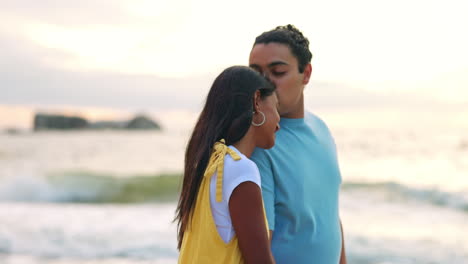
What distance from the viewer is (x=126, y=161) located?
20219mm

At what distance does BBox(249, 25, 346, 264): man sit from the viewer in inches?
73.0

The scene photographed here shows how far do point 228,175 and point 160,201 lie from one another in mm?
11739

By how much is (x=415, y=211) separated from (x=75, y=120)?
44.0 meters

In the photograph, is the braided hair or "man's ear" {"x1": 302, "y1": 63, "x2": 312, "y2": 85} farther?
"man's ear" {"x1": 302, "y1": 63, "x2": 312, "y2": 85}

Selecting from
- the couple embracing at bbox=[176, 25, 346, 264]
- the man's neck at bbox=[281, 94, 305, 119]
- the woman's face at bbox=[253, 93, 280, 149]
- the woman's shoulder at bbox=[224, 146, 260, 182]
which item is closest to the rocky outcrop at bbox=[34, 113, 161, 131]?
the man's neck at bbox=[281, 94, 305, 119]

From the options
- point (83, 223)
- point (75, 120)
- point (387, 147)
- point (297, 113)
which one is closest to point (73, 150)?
point (387, 147)

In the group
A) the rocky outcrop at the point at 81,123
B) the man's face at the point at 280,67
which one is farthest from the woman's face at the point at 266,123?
the rocky outcrop at the point at 81,123

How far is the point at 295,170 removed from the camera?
1896 mm

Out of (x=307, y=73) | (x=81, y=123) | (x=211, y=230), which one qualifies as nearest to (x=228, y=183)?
(x=211, y=230)

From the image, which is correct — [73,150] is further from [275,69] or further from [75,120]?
[75,120]

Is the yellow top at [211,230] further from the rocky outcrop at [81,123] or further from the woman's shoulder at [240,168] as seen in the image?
the rocky outcrop at [81,123]

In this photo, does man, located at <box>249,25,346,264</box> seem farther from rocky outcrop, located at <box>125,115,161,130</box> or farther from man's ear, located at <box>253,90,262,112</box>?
rocky outcrop, located at <box>125,115,161,130</box>

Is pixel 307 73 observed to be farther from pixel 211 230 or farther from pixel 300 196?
pixel 211 230

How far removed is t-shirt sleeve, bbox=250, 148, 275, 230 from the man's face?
0.78 feet
